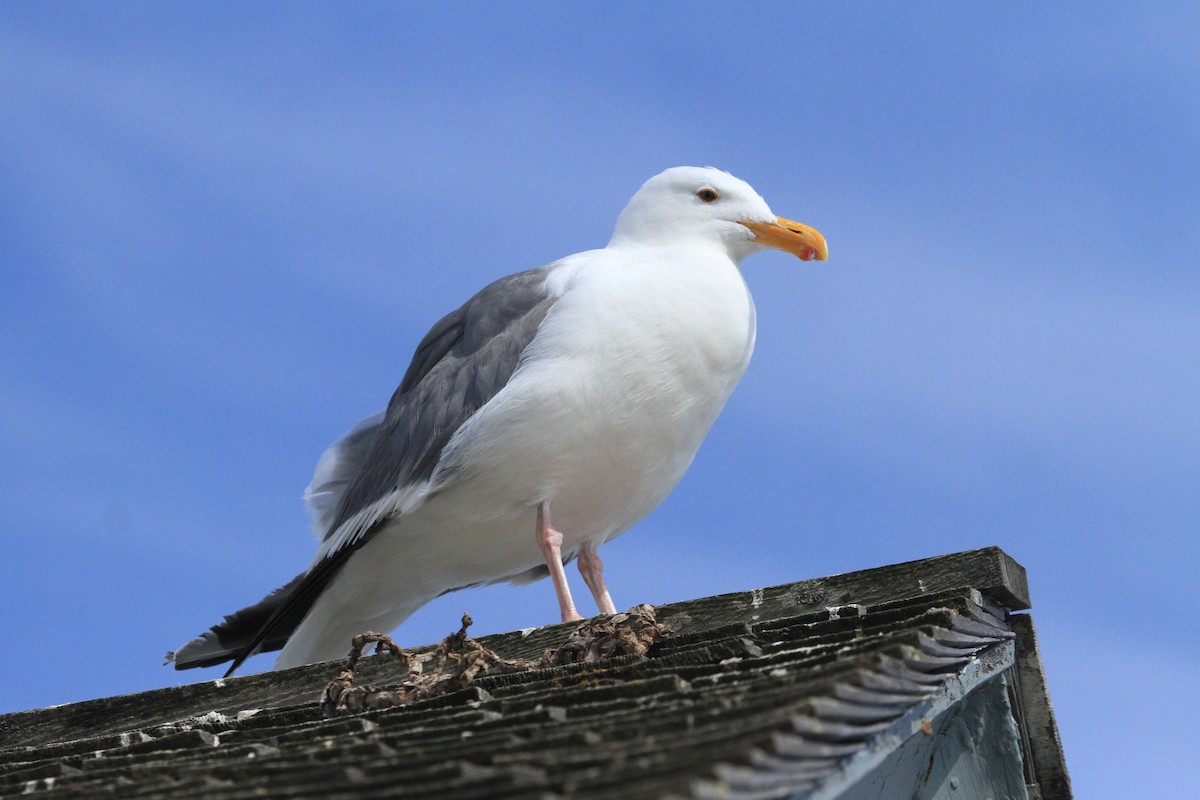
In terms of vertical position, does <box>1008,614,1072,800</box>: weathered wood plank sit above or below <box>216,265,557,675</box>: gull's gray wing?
below

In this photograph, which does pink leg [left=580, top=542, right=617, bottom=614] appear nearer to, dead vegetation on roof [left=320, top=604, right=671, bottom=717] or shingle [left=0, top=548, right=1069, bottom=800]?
shingle [left=0, top=548, right=1069, bottom=800]

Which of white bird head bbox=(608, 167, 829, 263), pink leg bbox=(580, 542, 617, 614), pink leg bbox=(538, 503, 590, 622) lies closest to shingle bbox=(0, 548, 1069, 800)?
pink leg bbox=(538, 503, 590, 622)

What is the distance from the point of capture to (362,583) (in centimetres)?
672

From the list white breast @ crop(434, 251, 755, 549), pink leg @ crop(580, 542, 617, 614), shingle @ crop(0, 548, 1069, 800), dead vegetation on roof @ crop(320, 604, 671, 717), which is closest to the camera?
shingle @ crop(0, 548, 1069, 800)

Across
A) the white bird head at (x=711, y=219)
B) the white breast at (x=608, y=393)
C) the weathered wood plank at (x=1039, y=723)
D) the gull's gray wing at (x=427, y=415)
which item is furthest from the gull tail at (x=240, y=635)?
the weathered wood plank at (x=1039, y=723)

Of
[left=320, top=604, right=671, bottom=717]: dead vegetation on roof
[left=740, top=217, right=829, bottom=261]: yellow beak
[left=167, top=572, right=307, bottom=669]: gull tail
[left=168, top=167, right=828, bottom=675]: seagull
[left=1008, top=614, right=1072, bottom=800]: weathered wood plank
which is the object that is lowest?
[left=1008, top=614, right=1072, bottom=800]: weathered wood plank

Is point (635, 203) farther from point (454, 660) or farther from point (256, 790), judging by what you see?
point (256, 790)

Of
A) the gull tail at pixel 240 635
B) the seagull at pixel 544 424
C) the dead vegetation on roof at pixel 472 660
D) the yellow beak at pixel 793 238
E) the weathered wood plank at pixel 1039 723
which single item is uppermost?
the yellow beak at pixel 793 238

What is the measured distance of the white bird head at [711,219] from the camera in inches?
277

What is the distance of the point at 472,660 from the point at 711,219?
3832mm

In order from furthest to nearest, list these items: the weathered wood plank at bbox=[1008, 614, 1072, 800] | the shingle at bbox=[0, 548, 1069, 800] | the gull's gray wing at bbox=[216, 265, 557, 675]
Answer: the gull's gray wing at bbox=[216, 265, 557, 675] → the weathered wood plank at bbox=[1008, 614, 1072, 800] → the shingle at bbox=[0, 548, 1069, 800]

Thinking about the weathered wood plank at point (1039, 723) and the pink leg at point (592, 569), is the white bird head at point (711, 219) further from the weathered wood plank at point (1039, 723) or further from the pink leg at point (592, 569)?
the weathered wood plank at point (1039, 723)

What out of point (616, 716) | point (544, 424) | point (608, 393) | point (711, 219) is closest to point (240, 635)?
point (544, 424)

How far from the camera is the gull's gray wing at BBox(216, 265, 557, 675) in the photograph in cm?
632
